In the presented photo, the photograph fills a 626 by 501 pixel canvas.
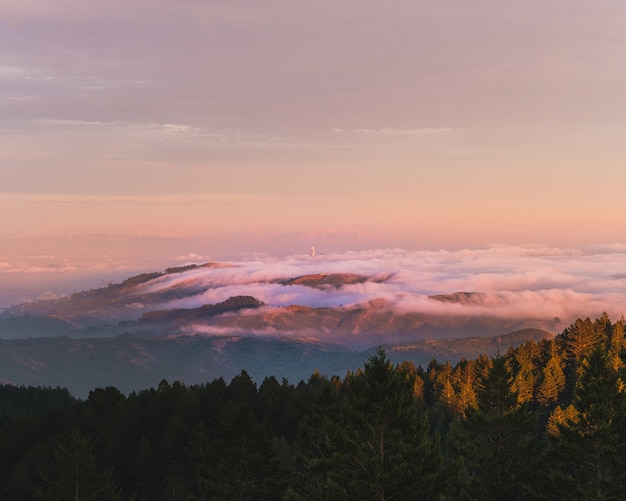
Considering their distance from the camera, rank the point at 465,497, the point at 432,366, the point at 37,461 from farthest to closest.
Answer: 1. the point at 432,366
2. the point at 37,461
3. the point at 465,497

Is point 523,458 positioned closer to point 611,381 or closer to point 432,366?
point 611,381

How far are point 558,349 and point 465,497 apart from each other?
112 m

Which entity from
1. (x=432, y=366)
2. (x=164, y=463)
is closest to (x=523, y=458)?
(x=164, y=463)

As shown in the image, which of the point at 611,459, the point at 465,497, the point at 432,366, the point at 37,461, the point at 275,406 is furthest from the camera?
the point at 432,366

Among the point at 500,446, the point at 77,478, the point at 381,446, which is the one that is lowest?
the point at 77,478

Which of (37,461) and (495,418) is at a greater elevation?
(495,418)

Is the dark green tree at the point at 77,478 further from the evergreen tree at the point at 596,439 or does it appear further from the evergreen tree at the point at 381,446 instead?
the evergreen tree at the point at 596,439

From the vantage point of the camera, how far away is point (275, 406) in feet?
437

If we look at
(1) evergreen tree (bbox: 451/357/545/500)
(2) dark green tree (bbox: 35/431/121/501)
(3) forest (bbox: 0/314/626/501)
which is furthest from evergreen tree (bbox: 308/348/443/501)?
(2) dark green tree (bbox: 35/431/121/501)

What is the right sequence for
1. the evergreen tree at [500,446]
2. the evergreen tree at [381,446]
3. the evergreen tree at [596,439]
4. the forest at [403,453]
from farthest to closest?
the evergreen tree at [500,446] < the evergreen tree at [596,439] < the forest at [403,453] < the evergreen tree at [381,446]

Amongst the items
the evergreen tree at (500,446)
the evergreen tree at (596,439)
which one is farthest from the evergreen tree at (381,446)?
the evergreen tree at (596,439)

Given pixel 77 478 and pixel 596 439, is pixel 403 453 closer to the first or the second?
pixel 596 439

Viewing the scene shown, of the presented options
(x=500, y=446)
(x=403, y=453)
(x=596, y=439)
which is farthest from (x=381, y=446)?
(x=596, y=439)

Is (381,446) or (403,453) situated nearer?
(403,453)
